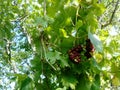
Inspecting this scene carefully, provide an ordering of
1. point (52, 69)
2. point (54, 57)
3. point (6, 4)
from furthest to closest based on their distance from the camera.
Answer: point (6, 4) < point (52, 69) < point (54, 57)

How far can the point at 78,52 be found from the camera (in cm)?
142

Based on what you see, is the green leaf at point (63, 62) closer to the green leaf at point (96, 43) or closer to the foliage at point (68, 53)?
the foliage at point (68, 53)

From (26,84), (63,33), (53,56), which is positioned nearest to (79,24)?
(63,33)

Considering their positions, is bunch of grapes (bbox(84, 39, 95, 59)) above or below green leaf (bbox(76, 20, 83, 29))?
below

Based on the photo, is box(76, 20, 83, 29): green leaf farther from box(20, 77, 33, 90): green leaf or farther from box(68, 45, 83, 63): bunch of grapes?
box(20, 77, 33, 90): green leaf

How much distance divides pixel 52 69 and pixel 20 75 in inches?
6.0

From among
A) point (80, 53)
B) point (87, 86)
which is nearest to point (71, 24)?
point (80, 53)

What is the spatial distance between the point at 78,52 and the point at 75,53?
21mm

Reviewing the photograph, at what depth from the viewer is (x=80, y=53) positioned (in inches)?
56.8

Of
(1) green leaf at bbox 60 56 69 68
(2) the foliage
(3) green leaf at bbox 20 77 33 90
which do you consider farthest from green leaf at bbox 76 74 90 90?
(3) green leaf at bbox 20 77 33 90

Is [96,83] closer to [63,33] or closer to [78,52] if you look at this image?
[78,52]

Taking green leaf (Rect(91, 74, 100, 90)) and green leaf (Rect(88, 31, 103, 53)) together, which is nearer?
green leaf (Rect(88, 31, 103, 53))

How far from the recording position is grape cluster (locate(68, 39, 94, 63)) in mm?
1419

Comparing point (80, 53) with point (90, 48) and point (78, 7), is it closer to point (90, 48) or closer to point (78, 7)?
point (90, 48)
